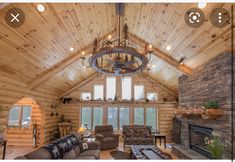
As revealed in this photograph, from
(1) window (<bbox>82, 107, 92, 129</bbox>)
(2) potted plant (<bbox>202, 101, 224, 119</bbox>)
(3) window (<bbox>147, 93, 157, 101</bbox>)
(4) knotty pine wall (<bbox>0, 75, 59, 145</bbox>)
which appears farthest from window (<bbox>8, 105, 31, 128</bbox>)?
(2) potted plant (<bbox>202, 101, 224, 119</bbox>)

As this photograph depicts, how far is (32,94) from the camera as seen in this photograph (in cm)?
694

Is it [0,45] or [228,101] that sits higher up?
[0,45]

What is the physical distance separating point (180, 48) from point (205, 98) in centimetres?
156

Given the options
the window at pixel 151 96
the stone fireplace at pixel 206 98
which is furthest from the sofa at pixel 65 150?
the window at pixel 151 96

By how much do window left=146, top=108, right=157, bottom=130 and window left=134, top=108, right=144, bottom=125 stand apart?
0.25 meters

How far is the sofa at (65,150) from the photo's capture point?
302 cm

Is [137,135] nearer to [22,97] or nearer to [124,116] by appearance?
[124,116]

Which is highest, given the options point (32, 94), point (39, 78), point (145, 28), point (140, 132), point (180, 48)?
point (145, 28)

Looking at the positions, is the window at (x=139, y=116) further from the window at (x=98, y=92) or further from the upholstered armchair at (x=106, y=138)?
the upholstered armchair at (x=106, y=138)

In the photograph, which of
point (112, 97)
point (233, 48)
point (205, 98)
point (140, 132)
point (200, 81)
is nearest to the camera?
point (233, 48)

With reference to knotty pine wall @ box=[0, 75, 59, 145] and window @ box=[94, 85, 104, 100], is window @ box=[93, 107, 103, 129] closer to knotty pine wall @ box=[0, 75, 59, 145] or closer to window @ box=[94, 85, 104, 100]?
window @ box=[94, 85, 104, 100]

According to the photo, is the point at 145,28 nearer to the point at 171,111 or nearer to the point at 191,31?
the point at 191,31

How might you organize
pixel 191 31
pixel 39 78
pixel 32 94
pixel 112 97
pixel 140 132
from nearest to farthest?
pixel 191 31
pixel 39 78
pixel 32 94
pixel 140 132
pixel 112 97

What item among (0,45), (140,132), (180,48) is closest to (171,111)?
(140,132)
